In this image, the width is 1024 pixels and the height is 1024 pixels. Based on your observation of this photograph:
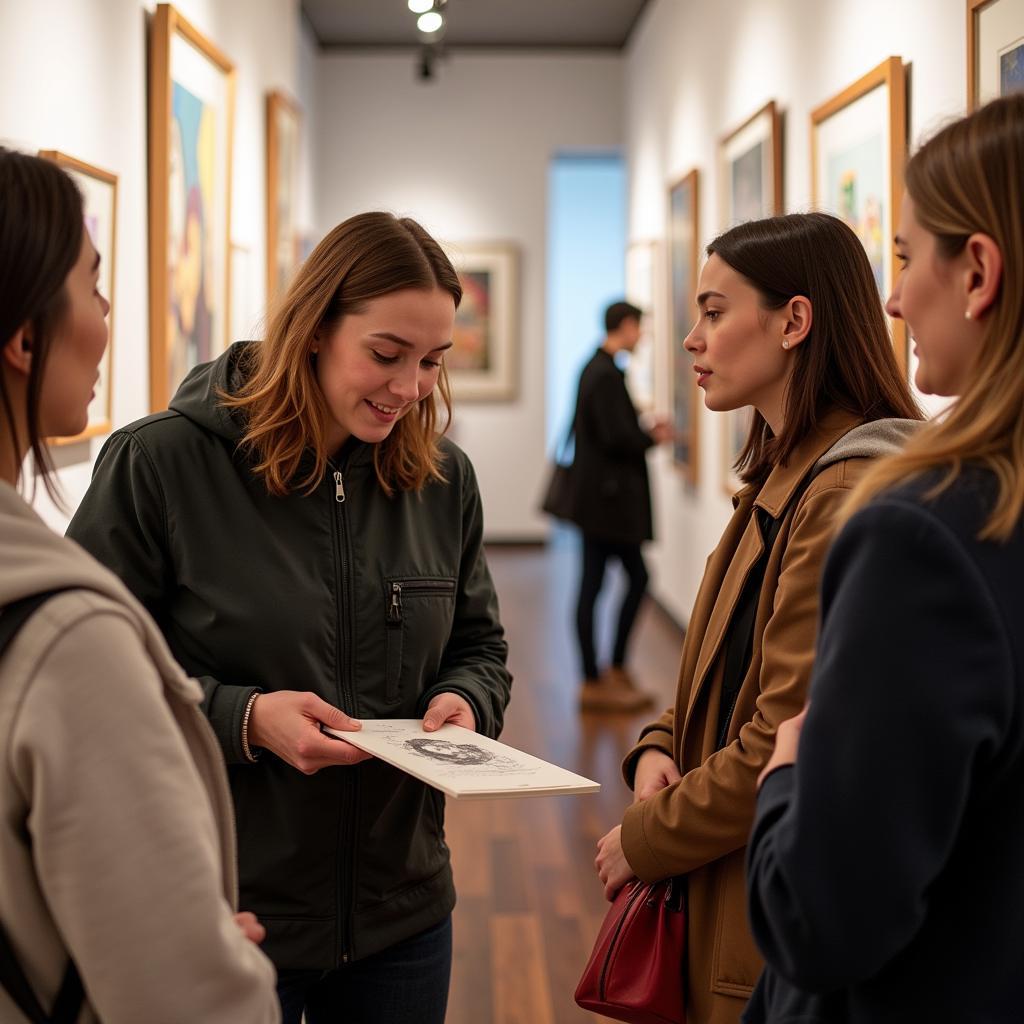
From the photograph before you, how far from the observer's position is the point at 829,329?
1895 millimetres

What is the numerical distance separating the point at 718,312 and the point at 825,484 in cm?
41

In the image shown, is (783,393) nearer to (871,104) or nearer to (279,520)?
(279,520)

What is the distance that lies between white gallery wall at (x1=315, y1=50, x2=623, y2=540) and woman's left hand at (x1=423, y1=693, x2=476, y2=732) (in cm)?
1001

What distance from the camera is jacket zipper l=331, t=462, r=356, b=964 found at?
1876mm

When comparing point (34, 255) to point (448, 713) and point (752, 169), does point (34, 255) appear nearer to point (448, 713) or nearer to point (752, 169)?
point (448, 713)

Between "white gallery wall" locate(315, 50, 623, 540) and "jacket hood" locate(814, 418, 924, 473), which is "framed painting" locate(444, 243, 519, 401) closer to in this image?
"white gallery wall" locate(315, 50, 623, 540)

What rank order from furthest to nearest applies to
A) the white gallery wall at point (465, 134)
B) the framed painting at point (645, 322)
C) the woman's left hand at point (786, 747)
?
1. the white gallery wall at point (465, 134)
2. the framed painting at point (645, 322)
3. the woman's left hand at point (786, 747)

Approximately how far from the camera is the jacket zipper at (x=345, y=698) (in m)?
1.88

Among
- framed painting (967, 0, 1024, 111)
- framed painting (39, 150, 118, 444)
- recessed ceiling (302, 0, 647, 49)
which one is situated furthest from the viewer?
recessed ceiling (302, 0, 647, 49)

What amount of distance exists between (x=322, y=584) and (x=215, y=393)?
34cm

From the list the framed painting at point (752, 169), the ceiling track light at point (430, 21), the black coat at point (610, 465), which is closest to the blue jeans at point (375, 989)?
the framed painting at point (752, 169)

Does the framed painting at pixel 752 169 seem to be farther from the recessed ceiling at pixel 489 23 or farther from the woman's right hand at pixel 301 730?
the recessed ceiling at pixel 489 23

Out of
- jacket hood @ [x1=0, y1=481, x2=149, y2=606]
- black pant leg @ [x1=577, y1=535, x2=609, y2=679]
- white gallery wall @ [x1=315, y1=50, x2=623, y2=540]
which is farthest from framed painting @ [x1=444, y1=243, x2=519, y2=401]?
jacket hood @ [x1=0, y1=481, x2=149, y2=606]

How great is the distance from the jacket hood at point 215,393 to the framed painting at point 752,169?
3728 millimetres
